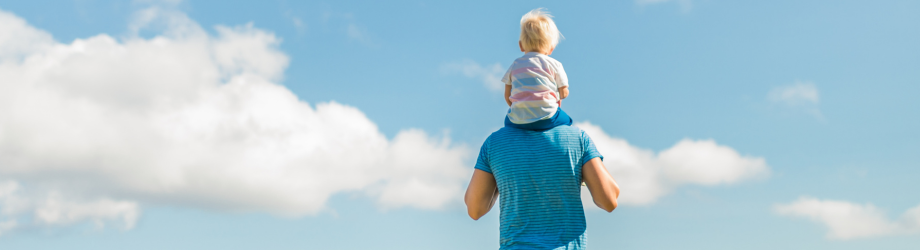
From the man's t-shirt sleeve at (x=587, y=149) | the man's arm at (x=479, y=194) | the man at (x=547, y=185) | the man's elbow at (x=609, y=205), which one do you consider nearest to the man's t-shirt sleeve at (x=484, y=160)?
the man's arm at (x=479, y=194)

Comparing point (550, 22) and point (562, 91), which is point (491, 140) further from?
point (550, 22)

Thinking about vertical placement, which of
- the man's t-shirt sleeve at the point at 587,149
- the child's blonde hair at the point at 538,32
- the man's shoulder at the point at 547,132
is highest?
the child's blonde hair at the point at 538,32

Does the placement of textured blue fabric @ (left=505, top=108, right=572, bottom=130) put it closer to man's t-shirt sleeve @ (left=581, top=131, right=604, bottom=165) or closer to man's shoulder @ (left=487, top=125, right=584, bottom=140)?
man's shoulder @ (left=487, top=125, right=584, bottom=140)

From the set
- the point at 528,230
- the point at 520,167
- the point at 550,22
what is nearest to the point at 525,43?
the point at 550,22

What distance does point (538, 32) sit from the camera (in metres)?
5.63

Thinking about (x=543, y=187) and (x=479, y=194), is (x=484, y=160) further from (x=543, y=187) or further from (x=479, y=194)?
(x=543, y=187)

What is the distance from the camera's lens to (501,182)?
219 inches

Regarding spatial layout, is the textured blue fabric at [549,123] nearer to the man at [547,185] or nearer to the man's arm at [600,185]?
the man at [547,185]

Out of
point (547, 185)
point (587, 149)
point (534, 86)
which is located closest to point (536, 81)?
point (534, 86)

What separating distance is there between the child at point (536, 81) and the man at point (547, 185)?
0.13m

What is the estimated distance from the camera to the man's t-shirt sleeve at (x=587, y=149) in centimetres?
541

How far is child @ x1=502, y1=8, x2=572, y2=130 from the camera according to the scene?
538 cm

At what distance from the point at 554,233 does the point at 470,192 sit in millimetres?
864

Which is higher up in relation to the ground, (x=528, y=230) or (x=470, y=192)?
(x=470, y=192)
